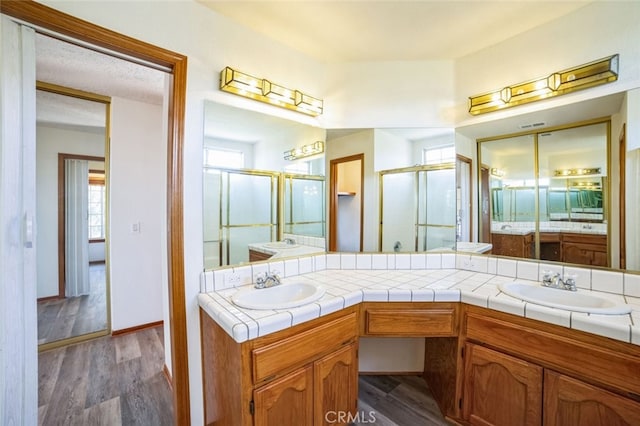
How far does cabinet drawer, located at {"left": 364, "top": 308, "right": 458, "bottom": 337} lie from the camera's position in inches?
57.6

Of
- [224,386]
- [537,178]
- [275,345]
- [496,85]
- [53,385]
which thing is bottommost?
[53,385]

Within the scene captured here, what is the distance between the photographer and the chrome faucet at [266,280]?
4.90 feet

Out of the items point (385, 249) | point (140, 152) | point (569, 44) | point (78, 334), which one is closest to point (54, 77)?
point (140, 152)

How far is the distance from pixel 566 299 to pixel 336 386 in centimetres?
136

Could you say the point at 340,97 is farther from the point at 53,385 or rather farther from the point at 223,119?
the point at 53,385

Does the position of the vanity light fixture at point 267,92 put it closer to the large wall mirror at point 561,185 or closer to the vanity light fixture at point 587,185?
the large wall mirror at point 561,185

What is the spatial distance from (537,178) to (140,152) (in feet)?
11.5

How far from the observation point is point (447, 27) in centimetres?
165

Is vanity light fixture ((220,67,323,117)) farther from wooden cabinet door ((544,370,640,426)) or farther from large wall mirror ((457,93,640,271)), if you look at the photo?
wooden cabinet door ((544,370,640,426))

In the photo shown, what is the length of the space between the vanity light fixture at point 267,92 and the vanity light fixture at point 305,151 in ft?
0.75

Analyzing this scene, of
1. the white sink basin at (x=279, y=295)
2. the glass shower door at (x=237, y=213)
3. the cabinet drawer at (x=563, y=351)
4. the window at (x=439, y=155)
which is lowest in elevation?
the cabinet drawer at (x=563, y=351)

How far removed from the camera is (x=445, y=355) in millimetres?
1666

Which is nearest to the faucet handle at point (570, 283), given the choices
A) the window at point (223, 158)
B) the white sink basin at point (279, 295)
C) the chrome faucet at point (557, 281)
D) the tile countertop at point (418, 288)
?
the chrome faucet at point (557, 281)

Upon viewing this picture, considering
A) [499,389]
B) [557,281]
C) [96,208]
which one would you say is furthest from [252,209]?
[96,208]
